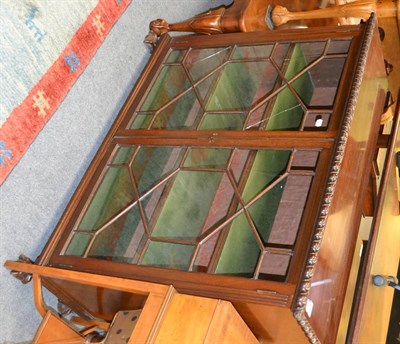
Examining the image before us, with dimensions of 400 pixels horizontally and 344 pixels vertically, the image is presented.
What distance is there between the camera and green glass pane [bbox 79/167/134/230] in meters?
1.31

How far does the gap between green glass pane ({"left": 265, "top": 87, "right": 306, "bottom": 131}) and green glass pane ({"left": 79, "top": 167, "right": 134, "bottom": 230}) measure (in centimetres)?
42

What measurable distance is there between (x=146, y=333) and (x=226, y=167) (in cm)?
48

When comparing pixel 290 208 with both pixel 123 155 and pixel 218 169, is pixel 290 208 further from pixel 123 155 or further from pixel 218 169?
pixel 123 155

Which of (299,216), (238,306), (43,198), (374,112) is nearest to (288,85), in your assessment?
(374,112)

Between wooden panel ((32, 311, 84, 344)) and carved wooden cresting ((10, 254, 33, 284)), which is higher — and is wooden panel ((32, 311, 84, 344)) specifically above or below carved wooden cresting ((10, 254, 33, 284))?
below

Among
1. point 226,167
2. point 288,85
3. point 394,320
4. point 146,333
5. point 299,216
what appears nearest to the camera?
point 146,333

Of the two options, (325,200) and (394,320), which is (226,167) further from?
(394,320)

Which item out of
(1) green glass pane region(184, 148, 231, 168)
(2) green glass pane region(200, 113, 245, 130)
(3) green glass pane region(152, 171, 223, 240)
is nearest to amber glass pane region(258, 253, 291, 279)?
(3) green glass pane region(152, 171, 223, 240)

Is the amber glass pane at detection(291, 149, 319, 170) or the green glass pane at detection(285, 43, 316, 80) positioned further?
the green glass pane at detection(285, 43, 316, 80)

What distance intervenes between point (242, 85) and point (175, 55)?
295 millimetres

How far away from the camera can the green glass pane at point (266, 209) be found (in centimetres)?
116

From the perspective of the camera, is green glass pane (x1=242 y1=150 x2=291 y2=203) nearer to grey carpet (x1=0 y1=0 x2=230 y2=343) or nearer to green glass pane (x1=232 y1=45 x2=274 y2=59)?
green glass pane (x1=232 y1=45 x2=274 y2=59)

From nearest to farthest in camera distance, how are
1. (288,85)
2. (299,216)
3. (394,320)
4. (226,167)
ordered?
(299,216) < (226,167) < (288,85) < (394,320)

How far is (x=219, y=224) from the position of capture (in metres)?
1.17
